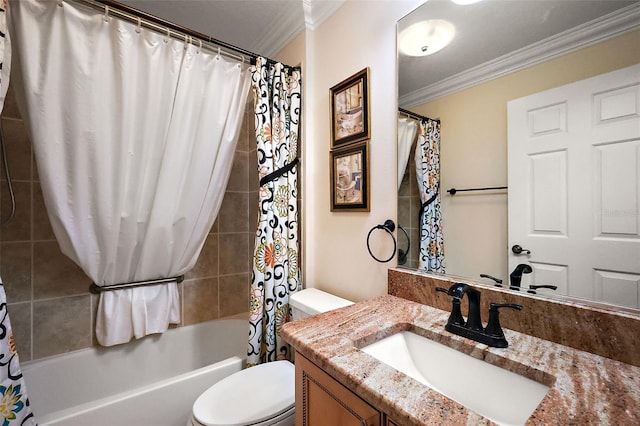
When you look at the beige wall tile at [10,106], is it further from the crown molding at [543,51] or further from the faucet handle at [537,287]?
the faucet handle at [537,287]

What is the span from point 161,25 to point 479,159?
158 centimetres

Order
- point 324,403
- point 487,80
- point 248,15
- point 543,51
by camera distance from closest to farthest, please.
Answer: point 324,403 < point 543,51 < point 487,80 < point 248,15

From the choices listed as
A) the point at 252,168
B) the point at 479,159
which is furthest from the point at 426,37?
the point at 252,168

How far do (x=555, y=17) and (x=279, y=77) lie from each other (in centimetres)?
125

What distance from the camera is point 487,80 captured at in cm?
94

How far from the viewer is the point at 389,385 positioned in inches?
21.5

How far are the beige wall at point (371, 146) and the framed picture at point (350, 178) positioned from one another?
38mm

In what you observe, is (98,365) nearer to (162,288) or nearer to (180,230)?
(162,288)

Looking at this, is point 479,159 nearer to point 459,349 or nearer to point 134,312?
point 459,349

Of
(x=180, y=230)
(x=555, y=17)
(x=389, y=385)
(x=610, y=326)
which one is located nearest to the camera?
(x=389, y=385)

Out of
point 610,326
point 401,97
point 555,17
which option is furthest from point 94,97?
point 610,326

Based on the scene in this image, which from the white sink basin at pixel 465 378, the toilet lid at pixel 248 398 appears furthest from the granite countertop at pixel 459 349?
the toilet lid at pixel 248 398

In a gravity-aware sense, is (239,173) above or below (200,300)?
above

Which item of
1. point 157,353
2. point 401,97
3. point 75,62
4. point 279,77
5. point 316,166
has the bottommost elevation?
point 157,353
